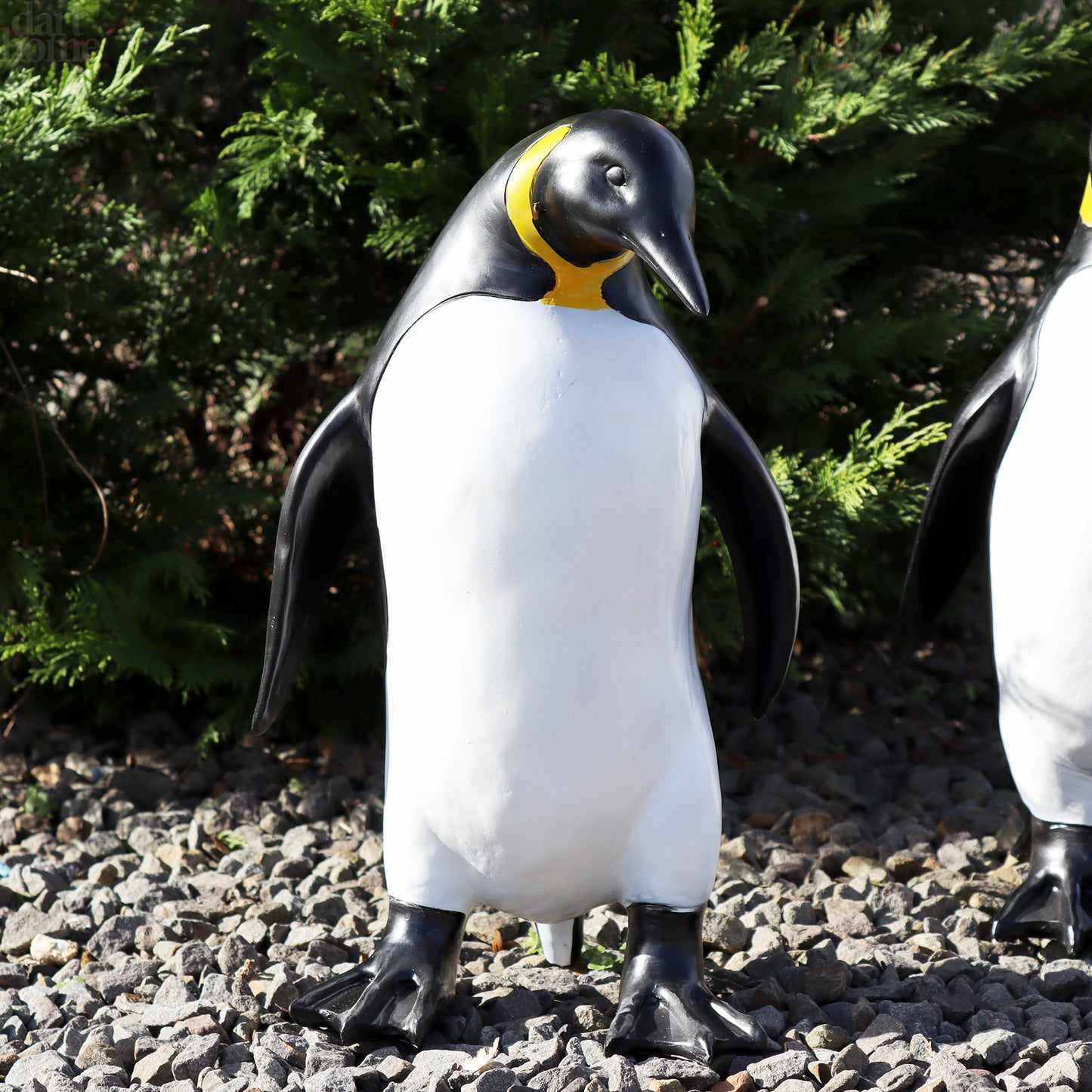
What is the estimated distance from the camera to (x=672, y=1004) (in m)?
1.82

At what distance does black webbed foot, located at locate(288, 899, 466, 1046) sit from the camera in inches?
72.7

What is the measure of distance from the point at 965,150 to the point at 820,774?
69.2 inches

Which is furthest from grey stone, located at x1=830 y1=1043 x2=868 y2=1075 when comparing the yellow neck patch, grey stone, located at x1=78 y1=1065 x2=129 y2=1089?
the yellow neck patch

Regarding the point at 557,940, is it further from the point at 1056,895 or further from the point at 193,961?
the point at 1056,895

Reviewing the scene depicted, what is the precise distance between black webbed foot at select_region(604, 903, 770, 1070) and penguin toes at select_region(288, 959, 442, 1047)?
0.27 meters

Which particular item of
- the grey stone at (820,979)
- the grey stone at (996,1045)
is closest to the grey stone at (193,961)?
the grey stone at (820,979)

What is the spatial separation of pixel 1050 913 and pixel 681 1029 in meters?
0.83

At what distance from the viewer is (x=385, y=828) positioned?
76.2 inches

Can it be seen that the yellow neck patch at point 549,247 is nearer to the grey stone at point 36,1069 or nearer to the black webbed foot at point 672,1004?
the black webbed foot at point 672,1004

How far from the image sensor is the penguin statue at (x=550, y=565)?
172 cm

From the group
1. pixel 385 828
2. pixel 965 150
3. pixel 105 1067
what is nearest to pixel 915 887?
pixel 385 828

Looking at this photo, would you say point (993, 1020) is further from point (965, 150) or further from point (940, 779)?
point (965, 150)

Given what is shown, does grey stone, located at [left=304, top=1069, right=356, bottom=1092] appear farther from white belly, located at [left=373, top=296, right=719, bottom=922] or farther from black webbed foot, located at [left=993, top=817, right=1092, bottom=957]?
black webbed foot, located at [left=993, top=817, right=1092, bottom=957]

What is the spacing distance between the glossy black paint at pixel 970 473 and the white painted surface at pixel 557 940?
3.18ft
